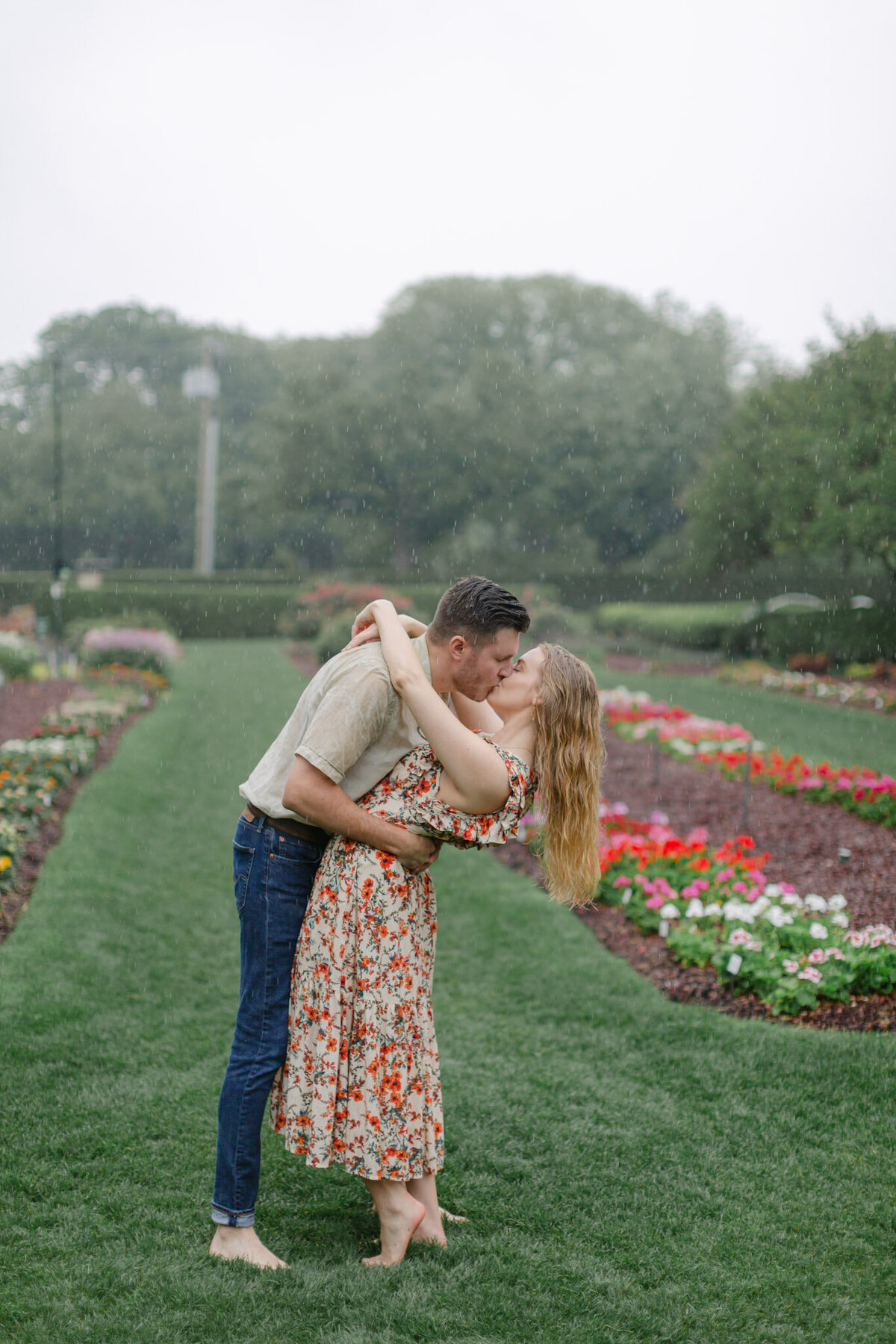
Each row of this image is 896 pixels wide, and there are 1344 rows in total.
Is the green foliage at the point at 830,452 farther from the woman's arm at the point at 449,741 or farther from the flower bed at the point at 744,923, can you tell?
the woman's arm at the point at 449,741

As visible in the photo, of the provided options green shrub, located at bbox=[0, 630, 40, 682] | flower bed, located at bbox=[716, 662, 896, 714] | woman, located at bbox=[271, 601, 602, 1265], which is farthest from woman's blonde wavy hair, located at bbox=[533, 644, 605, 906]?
green shrub, located at bbox=[0, 630, 40, 682]

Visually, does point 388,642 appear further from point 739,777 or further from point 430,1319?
point 739,777

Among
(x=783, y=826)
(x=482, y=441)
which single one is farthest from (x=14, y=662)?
(x=482, y=441)

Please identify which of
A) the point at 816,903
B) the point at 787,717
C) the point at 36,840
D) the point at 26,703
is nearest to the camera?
the point at 816,903

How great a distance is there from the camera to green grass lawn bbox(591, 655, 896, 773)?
979 centimetres

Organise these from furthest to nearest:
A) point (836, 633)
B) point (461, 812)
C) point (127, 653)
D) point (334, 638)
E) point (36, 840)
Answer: point (836, 633), point (334, 638), point (127, 653), point (36, 840), point (461, 812)

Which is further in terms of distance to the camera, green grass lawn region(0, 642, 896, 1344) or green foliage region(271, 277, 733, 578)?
green foliage region(271, 277, 733, 578)

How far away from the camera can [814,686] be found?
14453 millimetres

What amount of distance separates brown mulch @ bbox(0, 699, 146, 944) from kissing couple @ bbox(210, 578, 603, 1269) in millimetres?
2663

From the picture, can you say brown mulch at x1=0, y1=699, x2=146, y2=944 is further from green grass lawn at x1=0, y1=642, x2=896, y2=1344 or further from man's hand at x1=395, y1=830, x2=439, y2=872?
man's hand at x1=395, y1=830, x2=439, y2=872

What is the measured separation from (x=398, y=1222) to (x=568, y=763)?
1097 millimetres

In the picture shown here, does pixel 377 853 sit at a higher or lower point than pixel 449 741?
lower

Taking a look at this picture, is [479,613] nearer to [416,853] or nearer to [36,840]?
[416,853]

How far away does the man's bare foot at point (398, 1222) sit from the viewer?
2361mm
